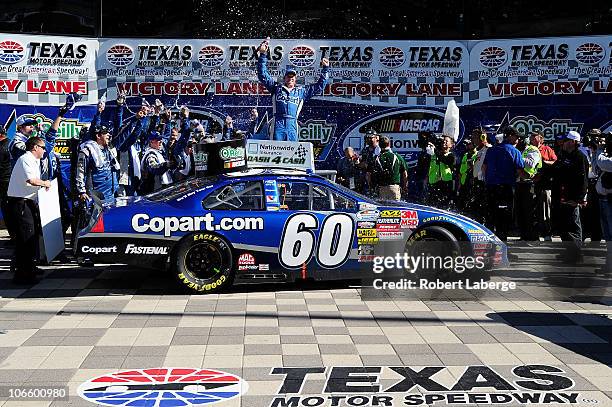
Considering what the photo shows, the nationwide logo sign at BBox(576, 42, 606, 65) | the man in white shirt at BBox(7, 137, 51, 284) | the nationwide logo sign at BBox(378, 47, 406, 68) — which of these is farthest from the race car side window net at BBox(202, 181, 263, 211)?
the nationwide logo sign at BBox(576, 42, 606, 65)

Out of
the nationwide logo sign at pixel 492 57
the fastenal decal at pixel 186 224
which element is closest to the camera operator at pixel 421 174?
the nationwide logo sign at pixel 492 57

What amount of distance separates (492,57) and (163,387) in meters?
10.4

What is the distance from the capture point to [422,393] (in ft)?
16.5

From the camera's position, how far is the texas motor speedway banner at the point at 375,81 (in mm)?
13508

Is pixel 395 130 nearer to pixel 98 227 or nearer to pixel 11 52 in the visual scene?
pixel 11 52

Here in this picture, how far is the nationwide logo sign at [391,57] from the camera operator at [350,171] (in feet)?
6.17

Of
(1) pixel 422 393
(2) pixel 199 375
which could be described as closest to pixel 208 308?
(2) pixel 199 375

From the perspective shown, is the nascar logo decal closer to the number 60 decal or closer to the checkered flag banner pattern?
the number 60 decal

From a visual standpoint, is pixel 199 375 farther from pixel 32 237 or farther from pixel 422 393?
A: pixel 32 237

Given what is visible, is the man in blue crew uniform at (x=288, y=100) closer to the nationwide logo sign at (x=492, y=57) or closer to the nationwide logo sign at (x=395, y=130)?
the nationwide logo sign at (x=395, y=130)

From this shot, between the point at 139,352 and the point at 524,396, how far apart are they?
9.35ft

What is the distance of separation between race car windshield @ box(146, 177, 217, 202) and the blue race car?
0.03m

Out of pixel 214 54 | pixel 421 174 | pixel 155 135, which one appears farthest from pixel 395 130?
pixel 155 135

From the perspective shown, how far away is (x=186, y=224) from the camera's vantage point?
817 centimetres
